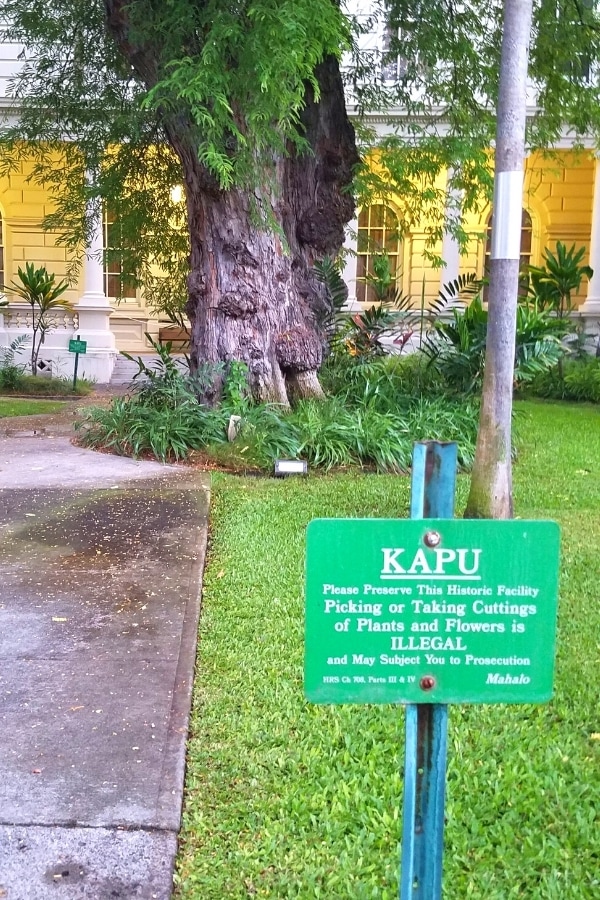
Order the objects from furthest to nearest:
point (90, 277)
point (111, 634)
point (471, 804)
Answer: point (90, 277), point (111, 634), point (471, 804)

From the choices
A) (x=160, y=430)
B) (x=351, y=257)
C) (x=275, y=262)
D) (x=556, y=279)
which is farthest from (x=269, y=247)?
(x=351, y=257)

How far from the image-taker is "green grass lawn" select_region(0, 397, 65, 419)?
13.1 m

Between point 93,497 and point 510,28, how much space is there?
4607 millimetres

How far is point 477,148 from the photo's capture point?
11.1m

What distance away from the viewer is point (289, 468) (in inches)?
319

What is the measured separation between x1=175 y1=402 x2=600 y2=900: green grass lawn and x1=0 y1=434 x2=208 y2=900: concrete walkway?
0.44 feet

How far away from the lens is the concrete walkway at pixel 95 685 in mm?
2598

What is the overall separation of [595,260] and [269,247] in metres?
12.5

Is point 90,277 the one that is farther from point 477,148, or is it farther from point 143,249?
point 477,148

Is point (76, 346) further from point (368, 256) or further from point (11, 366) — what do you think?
point (368, 256)

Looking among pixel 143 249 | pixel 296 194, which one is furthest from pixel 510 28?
pixel 143 249

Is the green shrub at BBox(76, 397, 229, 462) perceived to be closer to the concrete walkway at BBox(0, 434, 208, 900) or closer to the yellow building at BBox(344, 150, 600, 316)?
the concrete walkway at BBox(0, 434, 208, 900)

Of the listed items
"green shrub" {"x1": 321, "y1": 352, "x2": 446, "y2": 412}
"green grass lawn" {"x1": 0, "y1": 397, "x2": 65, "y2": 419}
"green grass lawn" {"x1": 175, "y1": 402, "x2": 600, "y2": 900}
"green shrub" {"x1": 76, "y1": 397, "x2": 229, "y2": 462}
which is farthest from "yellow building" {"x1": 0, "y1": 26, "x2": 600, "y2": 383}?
"green grass lawn" {"x1": 175, "y1": 402, "x2": 600, "y2": 900}

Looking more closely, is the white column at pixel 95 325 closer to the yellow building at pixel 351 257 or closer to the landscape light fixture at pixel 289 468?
the yellow building at pixel 351 257
